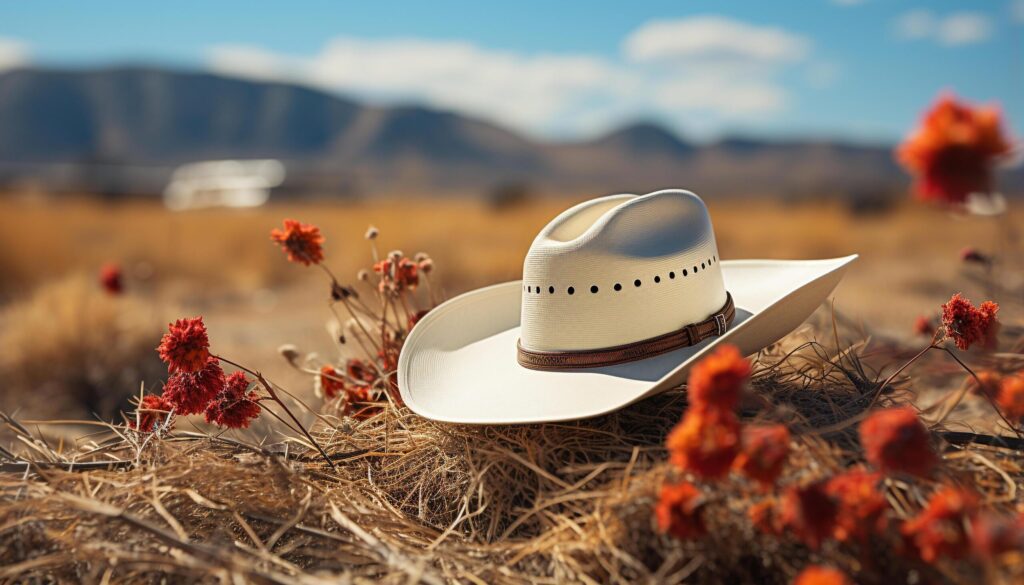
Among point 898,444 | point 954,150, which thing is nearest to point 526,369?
point 898,444

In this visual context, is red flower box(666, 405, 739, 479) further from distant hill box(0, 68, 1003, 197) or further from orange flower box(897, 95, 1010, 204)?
distant hill box(0, 68, 1003, 197)

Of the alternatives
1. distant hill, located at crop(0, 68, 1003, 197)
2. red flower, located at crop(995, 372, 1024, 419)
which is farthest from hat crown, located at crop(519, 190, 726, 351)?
distant hill, located at crop(0, 68, 1003, 197)

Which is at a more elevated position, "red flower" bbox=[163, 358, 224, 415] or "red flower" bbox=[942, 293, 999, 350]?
"red flower" bbox=[942, 293, 999, 350]

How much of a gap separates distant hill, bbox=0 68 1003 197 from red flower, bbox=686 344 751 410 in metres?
85.6

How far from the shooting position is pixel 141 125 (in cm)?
11200

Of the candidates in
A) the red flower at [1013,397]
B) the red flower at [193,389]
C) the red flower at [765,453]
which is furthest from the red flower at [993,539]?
the red flower at [193,389]

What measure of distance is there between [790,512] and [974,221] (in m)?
18.4

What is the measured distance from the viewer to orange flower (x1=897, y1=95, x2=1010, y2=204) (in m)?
1.00

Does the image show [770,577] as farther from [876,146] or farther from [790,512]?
[876,146]

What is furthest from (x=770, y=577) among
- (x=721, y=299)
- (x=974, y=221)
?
(x=974, y=221)

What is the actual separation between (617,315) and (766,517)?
60 centimetres

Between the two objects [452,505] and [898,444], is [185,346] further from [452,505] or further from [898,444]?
[898,444]

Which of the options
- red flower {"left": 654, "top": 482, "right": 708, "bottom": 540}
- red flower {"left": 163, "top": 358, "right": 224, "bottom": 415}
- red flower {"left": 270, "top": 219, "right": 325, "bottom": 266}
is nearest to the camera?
red flower {"left": 654, "top": 482, "right": 708, "bottom": 540}

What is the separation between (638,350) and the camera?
1665mm
